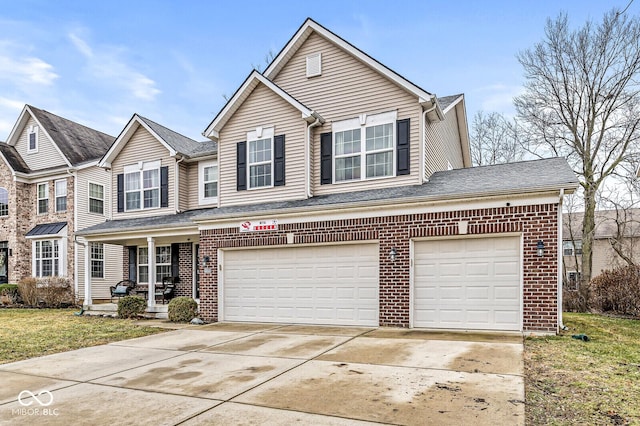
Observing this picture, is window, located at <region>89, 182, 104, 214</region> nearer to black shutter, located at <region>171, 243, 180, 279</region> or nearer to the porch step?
the porch step

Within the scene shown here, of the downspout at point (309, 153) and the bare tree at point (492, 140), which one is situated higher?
the bare tree at point (492, 140)

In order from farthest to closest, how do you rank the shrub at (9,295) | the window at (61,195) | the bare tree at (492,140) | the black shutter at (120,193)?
the bare tree at (492,140) → the window at (61,195) → the shrub at (9,295) → the black shutter at (120,193)

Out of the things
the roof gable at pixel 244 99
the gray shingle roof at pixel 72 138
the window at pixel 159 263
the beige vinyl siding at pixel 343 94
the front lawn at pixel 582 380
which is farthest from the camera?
the gray shingle roof at pixel 72 138

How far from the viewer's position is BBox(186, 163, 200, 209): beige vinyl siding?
16.6 m

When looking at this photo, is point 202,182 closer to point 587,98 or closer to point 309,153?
point 309,153

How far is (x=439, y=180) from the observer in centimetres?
1167

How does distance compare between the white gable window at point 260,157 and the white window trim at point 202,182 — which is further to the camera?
the white window trim at point 202,182

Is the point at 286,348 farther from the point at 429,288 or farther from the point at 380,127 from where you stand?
the point at 380,127

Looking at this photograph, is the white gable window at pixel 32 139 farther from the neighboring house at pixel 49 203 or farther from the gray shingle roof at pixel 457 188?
the gray shingle roof at pixel 457 188

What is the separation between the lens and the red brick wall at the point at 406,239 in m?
8.74

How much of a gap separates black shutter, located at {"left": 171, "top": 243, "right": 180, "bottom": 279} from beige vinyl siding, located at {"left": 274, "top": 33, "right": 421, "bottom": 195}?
685 centimetres

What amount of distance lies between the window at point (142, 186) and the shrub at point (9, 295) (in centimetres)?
741

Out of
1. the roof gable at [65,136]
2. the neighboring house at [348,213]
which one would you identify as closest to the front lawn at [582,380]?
the neighboring house at [348,213]

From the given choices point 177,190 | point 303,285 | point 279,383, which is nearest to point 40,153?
point 177,190
